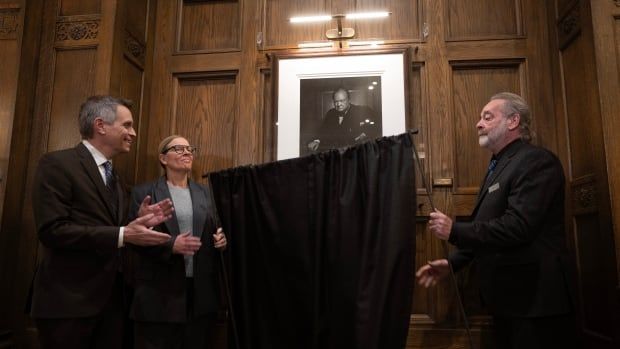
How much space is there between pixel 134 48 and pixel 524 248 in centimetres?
252

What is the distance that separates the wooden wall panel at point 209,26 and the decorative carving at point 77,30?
0.56m

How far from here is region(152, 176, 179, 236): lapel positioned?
2420 mm

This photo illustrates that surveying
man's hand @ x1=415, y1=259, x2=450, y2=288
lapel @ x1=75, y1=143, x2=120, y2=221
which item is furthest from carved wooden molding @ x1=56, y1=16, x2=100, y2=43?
man's hand @ x1=415, y1=259, x2=450, y2=288

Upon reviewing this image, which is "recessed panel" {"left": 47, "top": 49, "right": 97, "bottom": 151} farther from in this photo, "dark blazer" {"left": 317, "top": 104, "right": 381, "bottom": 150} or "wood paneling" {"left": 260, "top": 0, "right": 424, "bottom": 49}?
"dark blazer" {"left": 317, "top": 104, "right": 381, "bottom": 150}

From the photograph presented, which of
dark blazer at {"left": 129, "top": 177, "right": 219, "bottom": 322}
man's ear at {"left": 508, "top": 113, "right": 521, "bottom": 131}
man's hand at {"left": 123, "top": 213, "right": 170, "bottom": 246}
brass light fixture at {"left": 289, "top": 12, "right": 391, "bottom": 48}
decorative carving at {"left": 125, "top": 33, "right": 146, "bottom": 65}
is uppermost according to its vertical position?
brass light fixture at {"left": 289, "top": 12, "right": 391, "bottom": 48}

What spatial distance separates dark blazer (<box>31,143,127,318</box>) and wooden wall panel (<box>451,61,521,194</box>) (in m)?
1.96

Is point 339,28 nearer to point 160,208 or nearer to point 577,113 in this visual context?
point 577,113

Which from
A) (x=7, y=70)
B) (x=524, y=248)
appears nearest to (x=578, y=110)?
(x=524, y=248)

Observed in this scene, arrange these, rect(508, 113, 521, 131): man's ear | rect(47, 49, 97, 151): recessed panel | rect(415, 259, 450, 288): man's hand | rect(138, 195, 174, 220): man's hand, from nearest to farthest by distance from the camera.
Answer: rect(138, 195, 174, 220): man's hand
rect(415, 259, 450, 288): man's hand
rect(508, 113, 521, 131): man's ear
rect(47, 49, 97, 151): recessed panel

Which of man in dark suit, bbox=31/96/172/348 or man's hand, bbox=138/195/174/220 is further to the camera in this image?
man's hand, bbox=138/195/174/220

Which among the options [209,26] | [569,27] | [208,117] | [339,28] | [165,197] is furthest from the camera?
[209,26]

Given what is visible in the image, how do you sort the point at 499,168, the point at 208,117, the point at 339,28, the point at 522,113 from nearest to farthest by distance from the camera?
the point at 499,168, the point at 522,113, the point at 339,28, the point at 208,117

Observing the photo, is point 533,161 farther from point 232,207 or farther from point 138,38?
point 138,38

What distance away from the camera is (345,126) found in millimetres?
2846
